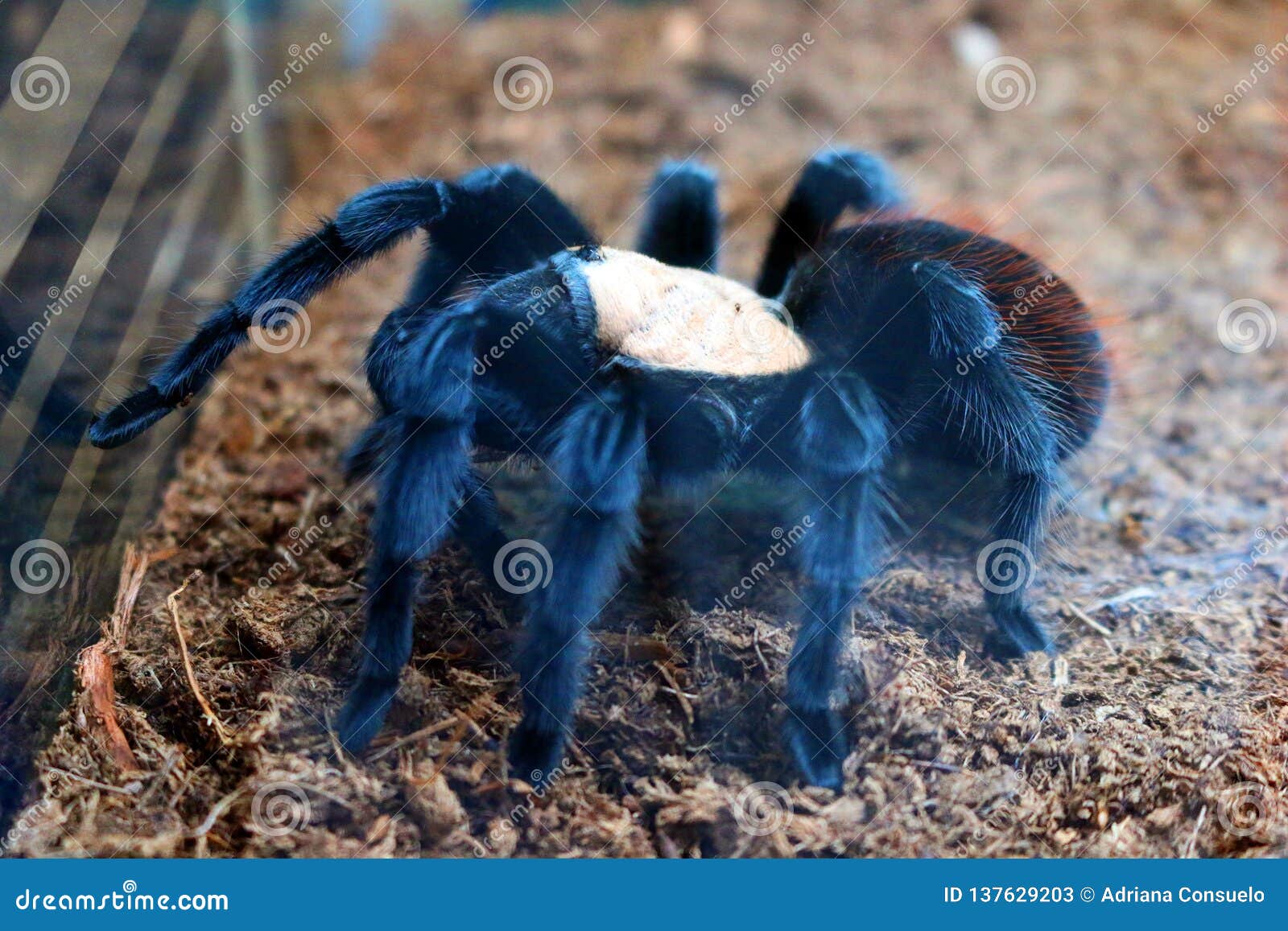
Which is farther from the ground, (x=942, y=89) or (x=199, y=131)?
(x=942, y=89)

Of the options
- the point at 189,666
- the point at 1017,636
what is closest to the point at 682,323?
the point at 1017,636

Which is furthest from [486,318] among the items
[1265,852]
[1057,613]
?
[1265,852]

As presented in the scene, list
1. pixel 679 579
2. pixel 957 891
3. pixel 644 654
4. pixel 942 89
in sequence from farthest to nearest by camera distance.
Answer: pixel 942 89 → pixel 679 579 → pixel 644 654 → pixel 957 891

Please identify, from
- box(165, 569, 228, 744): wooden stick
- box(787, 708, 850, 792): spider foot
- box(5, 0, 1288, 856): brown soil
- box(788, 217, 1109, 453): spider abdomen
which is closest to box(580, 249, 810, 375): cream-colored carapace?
box(788, 217, 1109, 453): spider abdomen

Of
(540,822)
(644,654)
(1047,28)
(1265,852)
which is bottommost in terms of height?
(540,822)

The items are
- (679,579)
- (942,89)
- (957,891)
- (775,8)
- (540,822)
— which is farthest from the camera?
(775,8)

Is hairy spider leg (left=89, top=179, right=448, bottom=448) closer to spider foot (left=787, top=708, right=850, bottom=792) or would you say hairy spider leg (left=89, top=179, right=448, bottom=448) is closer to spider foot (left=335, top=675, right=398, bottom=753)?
spider foot (left=335, top=675, right=398, bottom=753)

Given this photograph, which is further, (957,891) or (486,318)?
(486,318)

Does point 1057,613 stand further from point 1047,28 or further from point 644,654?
point 1047,28
